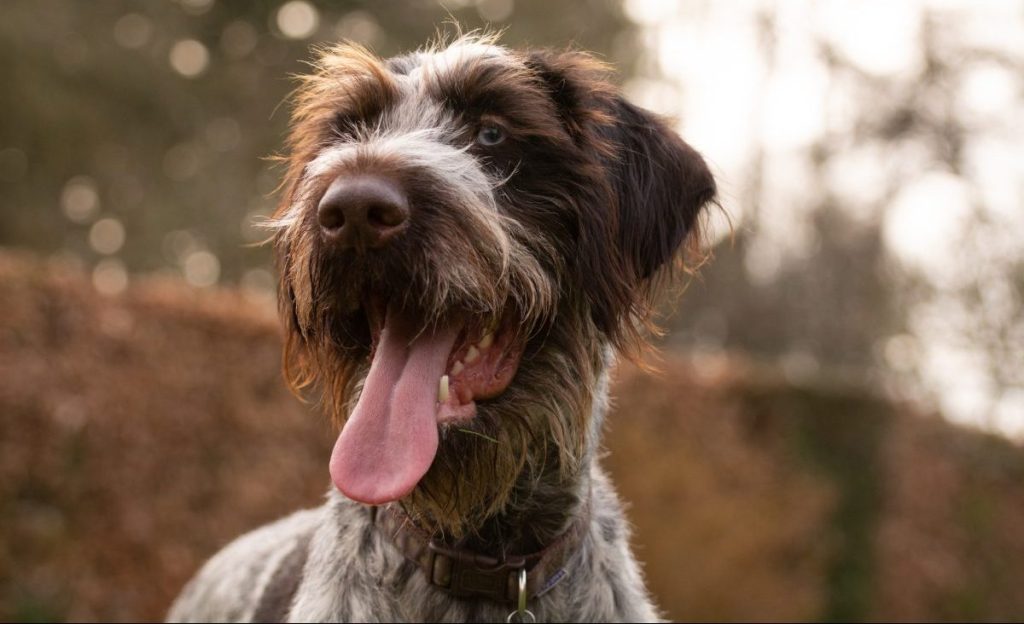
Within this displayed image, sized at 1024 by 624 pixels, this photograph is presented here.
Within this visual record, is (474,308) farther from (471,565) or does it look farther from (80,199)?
(80,199)

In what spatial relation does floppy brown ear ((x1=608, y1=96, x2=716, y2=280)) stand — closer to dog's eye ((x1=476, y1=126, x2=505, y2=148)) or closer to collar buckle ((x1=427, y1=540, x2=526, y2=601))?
dog's eye ((x1=476, y1=126, x2=505, y2=148))

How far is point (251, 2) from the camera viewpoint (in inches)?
754

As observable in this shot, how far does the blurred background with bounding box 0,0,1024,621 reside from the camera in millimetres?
6883

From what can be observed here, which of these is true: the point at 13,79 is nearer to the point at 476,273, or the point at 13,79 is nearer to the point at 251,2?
the point at 251,2

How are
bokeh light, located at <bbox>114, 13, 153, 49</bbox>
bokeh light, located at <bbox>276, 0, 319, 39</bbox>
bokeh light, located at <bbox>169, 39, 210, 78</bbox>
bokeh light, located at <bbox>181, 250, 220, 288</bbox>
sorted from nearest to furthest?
bokeh light, located at <bbox>276, 0, 319, 39</bbox>
bokeh light, located at <bbox>114, 13, 153, 49</bbox>
bokeh light, located at <bbox>169, 39, 210, 78</bbox>
bokeh light, located at <bbox>181, 250, 220, 288</bbox>

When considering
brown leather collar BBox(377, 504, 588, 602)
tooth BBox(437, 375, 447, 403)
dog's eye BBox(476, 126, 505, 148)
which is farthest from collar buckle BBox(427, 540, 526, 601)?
dog's eye BBox(476, 126, 505, 148)

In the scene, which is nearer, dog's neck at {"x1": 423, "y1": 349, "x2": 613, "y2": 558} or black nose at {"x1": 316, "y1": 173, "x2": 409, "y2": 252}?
black nose at {"x1": 316, "y1": 173, "x2": 409, "y2": 252}

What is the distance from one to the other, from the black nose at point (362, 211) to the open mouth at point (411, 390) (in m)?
0.29

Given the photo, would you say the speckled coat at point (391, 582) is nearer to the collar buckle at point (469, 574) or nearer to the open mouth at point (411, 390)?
the collar buckle at point (469, 574)

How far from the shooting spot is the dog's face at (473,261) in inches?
107

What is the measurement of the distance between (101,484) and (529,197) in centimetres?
496

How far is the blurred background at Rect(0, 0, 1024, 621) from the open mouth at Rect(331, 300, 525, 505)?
0.95m

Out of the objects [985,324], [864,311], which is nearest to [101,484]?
[985,324]

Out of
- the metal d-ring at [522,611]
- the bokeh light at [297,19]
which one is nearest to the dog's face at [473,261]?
the metal d-ring at [522,611]
